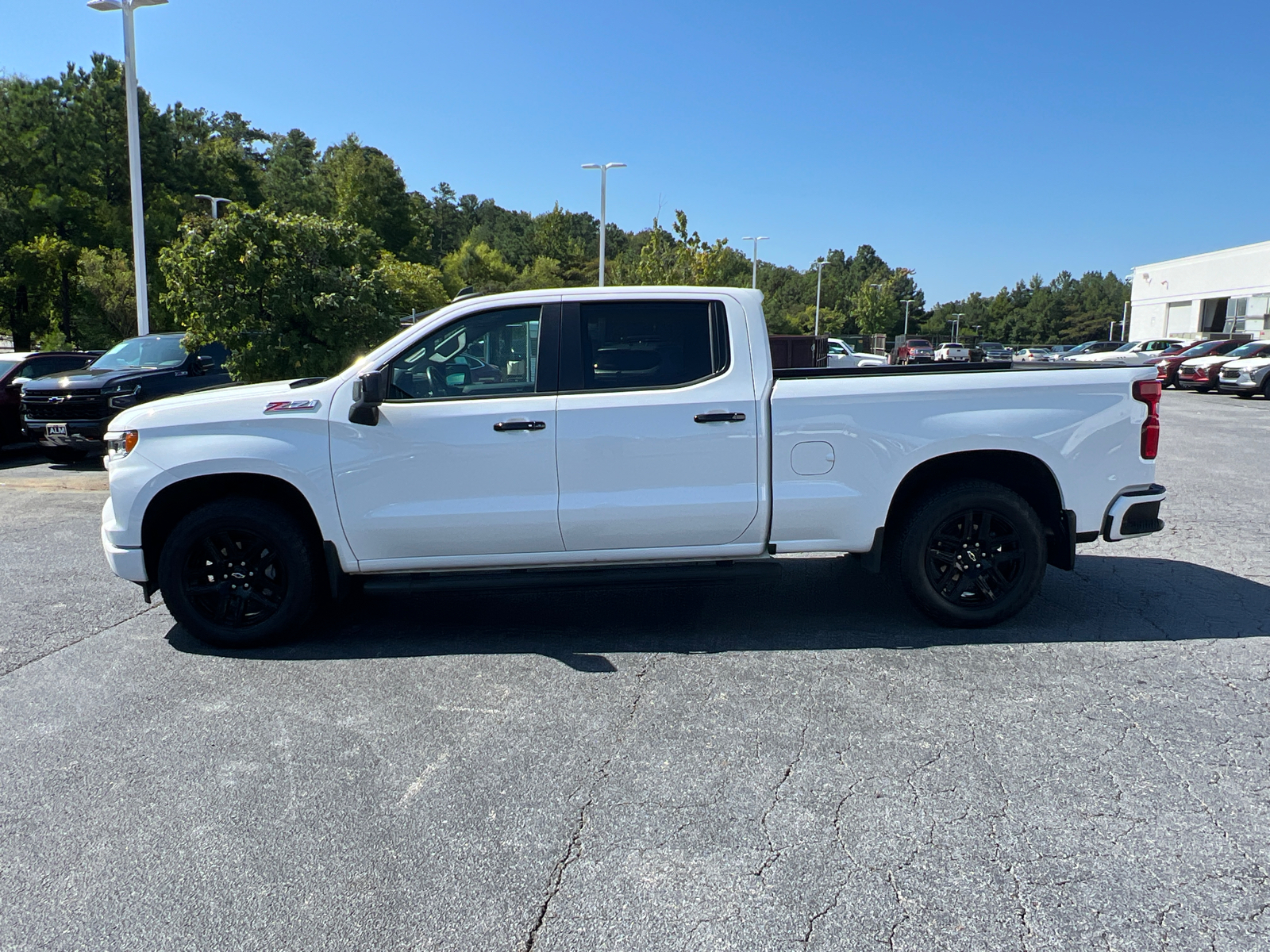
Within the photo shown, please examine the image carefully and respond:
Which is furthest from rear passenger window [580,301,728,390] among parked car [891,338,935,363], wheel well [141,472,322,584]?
parked car [891,338,935,363]

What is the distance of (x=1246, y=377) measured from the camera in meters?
25.6

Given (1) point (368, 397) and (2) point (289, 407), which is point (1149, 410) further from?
(2) point (289, 407)

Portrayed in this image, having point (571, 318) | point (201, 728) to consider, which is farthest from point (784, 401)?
point (201, 728)

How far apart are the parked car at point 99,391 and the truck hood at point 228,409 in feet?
26.0

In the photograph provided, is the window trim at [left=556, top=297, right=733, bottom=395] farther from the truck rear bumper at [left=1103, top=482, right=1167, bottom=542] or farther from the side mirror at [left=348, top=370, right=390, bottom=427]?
the truck rear bumper at [left=1103, top=482, right=1167, bottom=542]

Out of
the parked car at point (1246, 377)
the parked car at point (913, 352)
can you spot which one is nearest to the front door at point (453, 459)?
the parked car at point (1246, 377)

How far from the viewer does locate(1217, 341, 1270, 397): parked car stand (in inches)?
1001

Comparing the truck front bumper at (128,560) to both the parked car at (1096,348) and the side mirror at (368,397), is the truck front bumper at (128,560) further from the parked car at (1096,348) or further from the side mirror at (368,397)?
the parked car at (1096,348)

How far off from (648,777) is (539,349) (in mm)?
2491

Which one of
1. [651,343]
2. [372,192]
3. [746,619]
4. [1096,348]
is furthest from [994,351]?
[651,343]

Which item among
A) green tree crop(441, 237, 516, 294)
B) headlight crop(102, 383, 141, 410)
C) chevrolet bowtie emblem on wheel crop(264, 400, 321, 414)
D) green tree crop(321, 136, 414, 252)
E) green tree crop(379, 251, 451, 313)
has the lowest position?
headlight crop(102, 383, 141, 410)

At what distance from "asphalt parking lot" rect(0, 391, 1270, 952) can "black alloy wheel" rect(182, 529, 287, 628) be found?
256 millimetres

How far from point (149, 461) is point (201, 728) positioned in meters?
1.68

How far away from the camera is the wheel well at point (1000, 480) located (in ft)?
17.2
